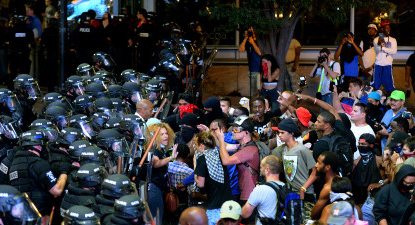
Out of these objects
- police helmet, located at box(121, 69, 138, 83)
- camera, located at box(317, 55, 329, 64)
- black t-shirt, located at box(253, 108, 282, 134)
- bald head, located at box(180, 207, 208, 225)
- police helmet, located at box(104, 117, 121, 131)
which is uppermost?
camera, located at box(317, 55, 329, 64)

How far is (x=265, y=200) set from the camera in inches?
293

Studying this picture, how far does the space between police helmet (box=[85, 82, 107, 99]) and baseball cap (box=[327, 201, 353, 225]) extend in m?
5.87

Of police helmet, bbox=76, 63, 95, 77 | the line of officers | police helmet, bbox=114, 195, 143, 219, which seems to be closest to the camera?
police helmet, bbox=114, 195, 143, 219

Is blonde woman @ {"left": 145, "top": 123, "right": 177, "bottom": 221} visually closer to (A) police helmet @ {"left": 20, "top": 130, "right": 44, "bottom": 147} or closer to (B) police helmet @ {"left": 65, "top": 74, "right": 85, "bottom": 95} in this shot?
(A) police helmet @ {"left": 20, "top": 130, "right": 44, "bottom": 147}

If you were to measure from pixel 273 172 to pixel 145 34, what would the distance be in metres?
9.50

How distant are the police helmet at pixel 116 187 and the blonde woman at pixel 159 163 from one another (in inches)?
63.1

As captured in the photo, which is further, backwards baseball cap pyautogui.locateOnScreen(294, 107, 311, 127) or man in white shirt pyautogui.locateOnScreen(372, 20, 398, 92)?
man in white shirt pyautogui.locateOnScreen(372, 20, 398, 92)

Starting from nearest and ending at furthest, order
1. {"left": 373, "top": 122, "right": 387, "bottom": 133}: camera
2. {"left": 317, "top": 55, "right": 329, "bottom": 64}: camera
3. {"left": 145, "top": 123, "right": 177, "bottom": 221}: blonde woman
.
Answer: {"left": 145, "top": 123, "right": 177, "bottom": 221}: blonde woman
{"left": 373, "top": 122, "right": 387, "bottom": 133}: camera
{"left": 317, "top": 55, "right": 329, "bottom": 64}: camera

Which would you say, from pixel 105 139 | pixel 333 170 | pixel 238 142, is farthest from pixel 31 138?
pixel 333 170

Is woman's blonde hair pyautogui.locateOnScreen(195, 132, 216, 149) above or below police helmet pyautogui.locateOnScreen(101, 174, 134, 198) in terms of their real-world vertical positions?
above

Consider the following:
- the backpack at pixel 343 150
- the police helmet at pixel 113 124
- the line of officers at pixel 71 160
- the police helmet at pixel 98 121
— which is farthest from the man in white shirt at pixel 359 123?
the police helmet at pixel 98 121

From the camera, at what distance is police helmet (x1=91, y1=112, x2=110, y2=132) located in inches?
383

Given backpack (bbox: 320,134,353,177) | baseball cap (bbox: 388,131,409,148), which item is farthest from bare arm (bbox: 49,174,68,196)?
baseball cap (bbox: 388,131,409,148)

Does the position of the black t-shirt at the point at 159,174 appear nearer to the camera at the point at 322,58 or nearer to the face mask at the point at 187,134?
the face mask at the point at 187,134
